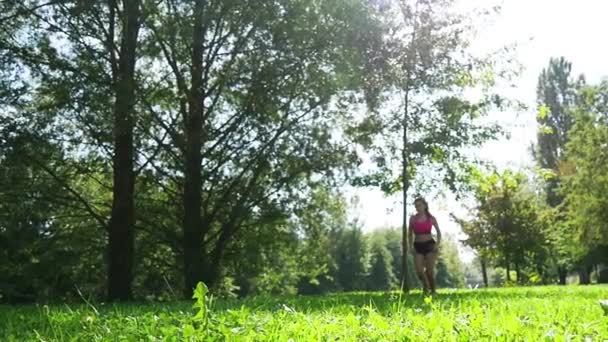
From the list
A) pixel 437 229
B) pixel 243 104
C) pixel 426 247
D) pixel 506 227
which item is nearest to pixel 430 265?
pixel 426 247

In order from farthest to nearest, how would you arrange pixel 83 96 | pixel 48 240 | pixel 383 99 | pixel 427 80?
pixel 48 240, pixel 383 99, pixel 427 80, pixel 83 96

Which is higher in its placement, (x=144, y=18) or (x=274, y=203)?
(x=144, y=18)

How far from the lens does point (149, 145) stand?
15.9 metres

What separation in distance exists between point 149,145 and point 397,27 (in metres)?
7.31

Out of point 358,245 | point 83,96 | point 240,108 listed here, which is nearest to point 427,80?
point 240,108

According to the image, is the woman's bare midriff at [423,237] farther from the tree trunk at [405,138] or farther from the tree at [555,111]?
the tree at [555,111]

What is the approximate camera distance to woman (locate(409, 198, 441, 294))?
36.0ft

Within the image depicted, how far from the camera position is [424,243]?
36.3 feet

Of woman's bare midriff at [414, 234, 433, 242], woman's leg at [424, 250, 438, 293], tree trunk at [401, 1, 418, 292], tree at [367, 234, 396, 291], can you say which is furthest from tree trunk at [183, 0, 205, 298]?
tree at [367, 234, 396, 291]

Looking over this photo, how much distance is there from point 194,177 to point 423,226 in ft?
22.9

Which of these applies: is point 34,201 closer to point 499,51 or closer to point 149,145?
point 149,145

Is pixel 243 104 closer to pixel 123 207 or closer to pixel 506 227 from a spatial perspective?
pixel 123 207

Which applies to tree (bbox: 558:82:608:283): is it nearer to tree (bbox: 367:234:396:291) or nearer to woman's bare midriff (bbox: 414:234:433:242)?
woman's bare midriff (bbox: 414:234:433:242)

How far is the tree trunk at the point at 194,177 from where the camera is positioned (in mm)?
15102
